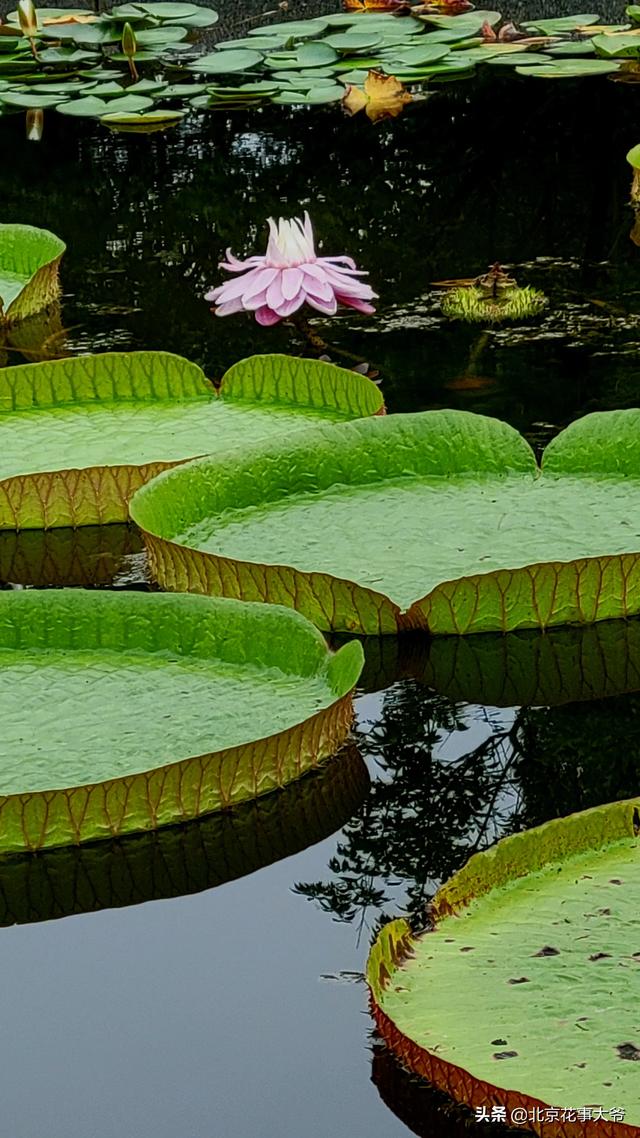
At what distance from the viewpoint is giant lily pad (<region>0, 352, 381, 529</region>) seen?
107 inches

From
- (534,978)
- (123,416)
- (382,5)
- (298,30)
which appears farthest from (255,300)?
(382,5)

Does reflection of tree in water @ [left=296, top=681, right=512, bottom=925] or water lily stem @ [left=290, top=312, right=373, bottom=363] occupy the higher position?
water lily stem @ [left=290, top=312, right=373, bottom=363]

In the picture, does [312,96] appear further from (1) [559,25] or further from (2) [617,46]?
(1) [559,25]

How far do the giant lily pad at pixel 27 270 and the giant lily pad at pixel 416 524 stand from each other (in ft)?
4.34

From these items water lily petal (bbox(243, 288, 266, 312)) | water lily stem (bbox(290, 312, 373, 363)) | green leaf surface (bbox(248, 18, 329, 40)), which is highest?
green leaf surface (bbox(248, 18, 329, 40))

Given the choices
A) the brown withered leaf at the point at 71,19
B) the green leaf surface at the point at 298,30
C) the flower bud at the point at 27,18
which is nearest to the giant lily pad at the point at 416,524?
the flower bud at the point at 27,18

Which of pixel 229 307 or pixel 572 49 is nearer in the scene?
pixel 229 307

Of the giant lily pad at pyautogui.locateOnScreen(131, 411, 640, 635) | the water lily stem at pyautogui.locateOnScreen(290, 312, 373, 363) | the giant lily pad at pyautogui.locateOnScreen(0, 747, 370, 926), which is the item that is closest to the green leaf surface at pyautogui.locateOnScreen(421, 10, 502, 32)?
the water lily stem at pyautogui.locateOnScreen(290, 312, 373, 363)

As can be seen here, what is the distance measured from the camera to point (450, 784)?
194 cm

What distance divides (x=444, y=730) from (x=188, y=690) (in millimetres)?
310

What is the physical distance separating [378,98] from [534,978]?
454cm

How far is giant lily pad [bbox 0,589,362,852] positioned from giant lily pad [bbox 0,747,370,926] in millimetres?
17

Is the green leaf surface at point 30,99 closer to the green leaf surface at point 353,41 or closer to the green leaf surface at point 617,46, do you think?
the green leaf surface at point 353,41

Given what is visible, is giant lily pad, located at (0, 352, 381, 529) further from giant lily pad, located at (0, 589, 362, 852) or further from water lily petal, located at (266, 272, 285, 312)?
giant lily pad, located at (0, 589, 362, 852)
